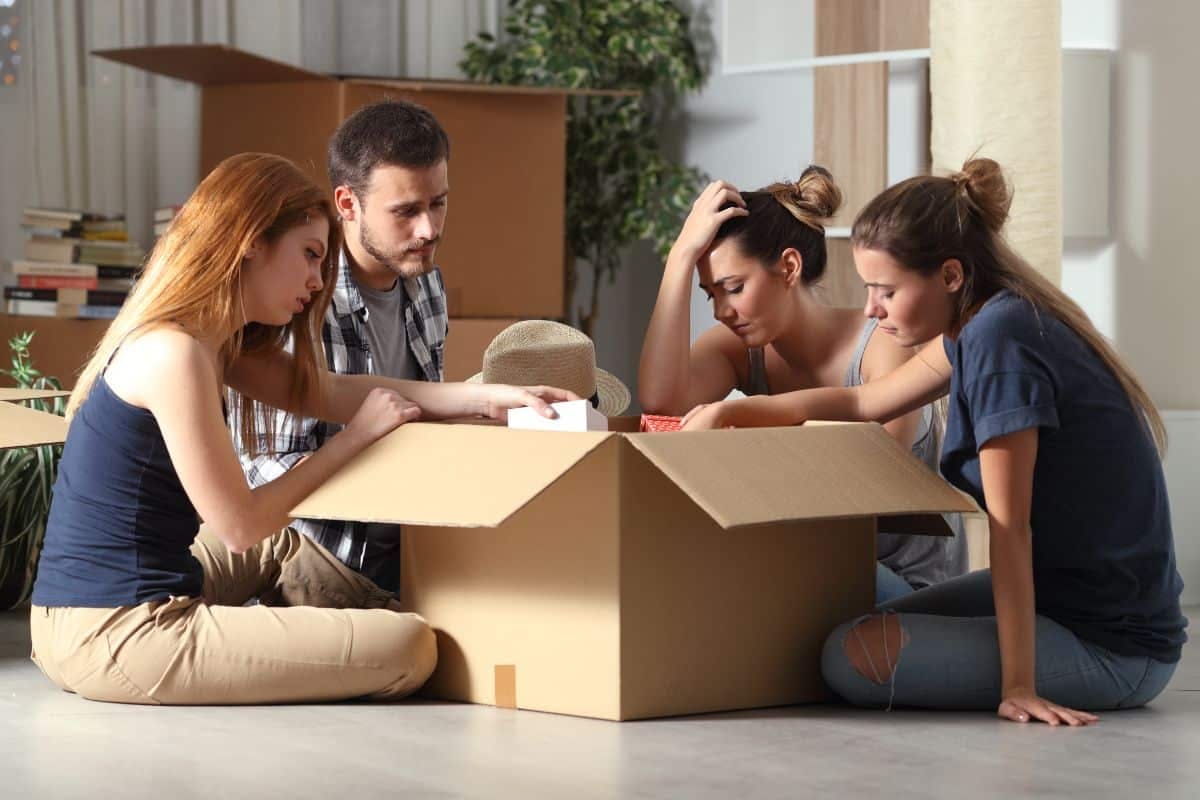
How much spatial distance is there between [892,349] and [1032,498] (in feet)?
1.42

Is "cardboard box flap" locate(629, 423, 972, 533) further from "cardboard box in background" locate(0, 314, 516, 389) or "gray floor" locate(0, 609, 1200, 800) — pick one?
"cardboard box in background" locate(0, 314, 516, 389)

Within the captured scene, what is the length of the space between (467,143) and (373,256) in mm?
1422

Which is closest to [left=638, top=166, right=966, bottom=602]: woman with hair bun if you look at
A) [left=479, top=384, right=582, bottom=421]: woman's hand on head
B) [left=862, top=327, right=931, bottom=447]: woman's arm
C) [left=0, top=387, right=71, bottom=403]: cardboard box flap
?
[left=862, top=327, right=931, bottom=447]: woman's arm

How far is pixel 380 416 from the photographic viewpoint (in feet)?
5.98

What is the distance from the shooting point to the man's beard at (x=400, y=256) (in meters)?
2.19

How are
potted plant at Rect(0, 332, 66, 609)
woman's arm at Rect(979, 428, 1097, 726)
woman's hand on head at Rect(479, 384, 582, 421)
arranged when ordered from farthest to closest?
potted plant at Rect(0, 332, 66, 609)
woman's hand on head at Rect(479, 384, 582, 421)
woman's arm at Rect(979, 428, 1097, 726)

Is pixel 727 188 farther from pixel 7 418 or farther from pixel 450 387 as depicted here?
pixel 7 418

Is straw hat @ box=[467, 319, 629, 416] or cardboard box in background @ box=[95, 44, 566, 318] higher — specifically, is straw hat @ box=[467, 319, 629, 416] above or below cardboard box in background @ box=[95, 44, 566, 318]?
below

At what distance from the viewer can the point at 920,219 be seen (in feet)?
5.85

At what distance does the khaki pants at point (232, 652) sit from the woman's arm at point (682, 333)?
578 mm

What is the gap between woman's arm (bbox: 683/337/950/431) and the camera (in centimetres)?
198

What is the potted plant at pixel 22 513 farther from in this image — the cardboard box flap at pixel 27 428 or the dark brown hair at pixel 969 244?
the dark brown hair at pixel 969 244

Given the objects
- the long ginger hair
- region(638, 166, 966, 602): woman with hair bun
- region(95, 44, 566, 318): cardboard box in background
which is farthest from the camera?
region(95, 44, 566, 318): cardboard box in background

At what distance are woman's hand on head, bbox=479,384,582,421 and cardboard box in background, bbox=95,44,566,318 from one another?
1549 mm
